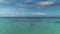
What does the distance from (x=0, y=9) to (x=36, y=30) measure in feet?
1.37

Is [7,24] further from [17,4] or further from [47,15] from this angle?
[47,15]

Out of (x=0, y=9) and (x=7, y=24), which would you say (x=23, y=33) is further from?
(x=0, y=9)

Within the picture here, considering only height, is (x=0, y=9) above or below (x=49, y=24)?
above

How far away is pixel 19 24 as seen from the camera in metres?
0.70

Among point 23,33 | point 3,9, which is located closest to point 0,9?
point 3,9

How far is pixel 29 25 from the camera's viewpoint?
2.32 feet

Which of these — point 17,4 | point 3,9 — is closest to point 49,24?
point 17,4

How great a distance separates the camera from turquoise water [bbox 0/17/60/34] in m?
0.70

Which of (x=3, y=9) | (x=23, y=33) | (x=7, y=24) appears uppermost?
(x=3, y=9)

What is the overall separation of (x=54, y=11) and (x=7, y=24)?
→ 0.49m

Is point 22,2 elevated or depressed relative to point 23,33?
elevated

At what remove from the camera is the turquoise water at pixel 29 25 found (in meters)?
0.70

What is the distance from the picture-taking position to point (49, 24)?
2.33ft

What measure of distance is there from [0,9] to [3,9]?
3cm
